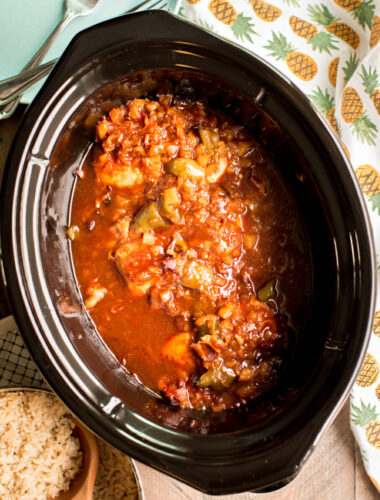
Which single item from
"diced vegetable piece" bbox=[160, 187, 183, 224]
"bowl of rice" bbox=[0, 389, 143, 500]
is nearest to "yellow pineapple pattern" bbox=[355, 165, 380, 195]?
"diced vegetable piece" bbox=[160, 187, 183, 224]

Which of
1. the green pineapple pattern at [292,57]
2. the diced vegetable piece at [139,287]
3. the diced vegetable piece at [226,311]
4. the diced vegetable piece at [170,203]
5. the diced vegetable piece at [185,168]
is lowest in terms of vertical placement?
the diced vegetable piece at [139,287]

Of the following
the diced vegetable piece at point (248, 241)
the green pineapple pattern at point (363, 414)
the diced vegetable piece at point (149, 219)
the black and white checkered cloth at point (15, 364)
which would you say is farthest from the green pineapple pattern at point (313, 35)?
the black and white checkered cloth at point (15, 364)

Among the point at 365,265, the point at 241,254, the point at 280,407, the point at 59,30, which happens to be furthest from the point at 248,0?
the point at 280,407

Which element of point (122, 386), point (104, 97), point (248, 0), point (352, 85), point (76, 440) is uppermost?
point (248, 0)

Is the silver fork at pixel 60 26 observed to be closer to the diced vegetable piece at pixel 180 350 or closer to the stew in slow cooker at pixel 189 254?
the stew in slow cooker at pixel 189 254

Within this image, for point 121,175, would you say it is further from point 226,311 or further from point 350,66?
point 350,66

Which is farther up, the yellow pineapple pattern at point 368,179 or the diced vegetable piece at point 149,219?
the yellow pineapple pattern at point 368,179

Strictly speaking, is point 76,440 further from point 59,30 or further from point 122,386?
point 59,30
